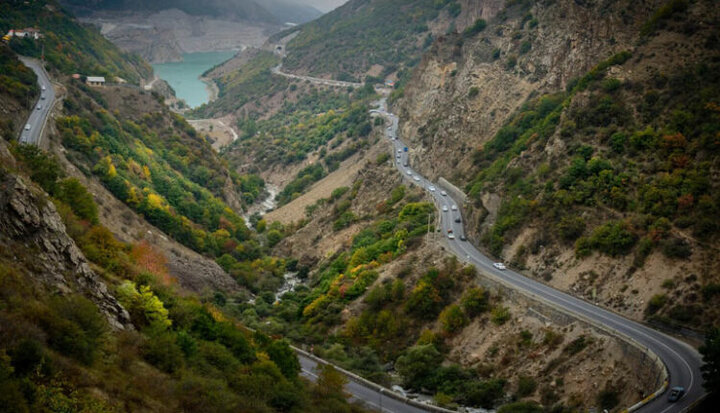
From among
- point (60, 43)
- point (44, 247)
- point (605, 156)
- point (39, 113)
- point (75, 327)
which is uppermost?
point (60, 43)

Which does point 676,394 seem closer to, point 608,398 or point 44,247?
point 608,398

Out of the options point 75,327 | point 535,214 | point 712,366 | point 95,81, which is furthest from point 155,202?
point 712,366

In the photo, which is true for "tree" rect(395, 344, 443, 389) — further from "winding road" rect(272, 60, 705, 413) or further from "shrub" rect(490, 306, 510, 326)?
"shrub" rect(490, 306, 510, 326)

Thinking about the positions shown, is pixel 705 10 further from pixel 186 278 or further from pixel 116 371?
pixel 116 371

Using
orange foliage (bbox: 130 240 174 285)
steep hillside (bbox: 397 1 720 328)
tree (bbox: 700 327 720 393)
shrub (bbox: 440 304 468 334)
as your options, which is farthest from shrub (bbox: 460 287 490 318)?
orange foliage (bbox: 130 240 174 285)

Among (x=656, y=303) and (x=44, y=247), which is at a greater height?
(x=44, y=247)

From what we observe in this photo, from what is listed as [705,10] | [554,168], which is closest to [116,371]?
[554,168]
